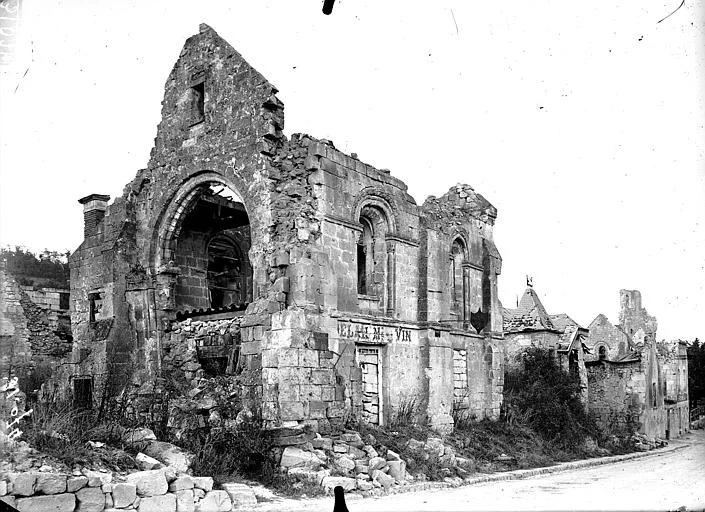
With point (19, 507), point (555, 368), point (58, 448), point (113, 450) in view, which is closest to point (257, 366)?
point (113, 450)

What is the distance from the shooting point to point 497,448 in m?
19.1

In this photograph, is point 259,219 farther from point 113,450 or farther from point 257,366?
point 113,450

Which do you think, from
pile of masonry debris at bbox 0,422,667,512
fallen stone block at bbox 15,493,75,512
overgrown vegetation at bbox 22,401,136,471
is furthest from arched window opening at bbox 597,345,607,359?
fallen stone block at bbox 15,493,75,512

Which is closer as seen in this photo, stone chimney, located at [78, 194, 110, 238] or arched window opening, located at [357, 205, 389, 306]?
arched window opening, located at [357, 205, 389, 306]

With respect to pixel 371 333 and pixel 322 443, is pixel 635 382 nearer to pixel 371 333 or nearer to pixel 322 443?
pixel 371 333

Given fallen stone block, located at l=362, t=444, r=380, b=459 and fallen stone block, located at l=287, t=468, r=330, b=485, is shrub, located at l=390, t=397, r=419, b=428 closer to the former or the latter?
fallen stone block, located at l=362, t=444, r=380, b=459


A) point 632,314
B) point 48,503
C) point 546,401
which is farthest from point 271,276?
point 632,314

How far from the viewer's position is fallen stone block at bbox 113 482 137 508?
9.84 meters

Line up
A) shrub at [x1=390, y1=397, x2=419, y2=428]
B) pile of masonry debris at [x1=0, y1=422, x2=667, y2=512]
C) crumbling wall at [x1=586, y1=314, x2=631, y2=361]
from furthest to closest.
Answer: crumbling wall at [x1=586, y1=314, x2=631, y2=361] < shrub at [x1=390, y1=397, x2=419, y2=428] < pile of masonry debris at [x1=0, y1=422, x2=667, y2=512]

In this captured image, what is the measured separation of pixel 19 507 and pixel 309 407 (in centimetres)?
645

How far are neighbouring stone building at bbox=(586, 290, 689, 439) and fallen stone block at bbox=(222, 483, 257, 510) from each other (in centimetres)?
2137

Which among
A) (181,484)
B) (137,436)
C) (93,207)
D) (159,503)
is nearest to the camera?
(159,503)

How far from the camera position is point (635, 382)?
3083 centimetres

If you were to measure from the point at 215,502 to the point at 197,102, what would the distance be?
10444mm
